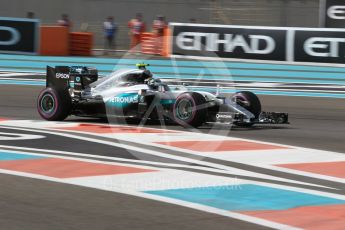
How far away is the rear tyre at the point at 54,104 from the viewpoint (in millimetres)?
11852

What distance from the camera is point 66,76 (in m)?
12.3

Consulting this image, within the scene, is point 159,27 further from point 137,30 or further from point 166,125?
point 166,125

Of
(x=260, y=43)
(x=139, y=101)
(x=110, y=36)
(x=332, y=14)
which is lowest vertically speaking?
(x=139, y=101)

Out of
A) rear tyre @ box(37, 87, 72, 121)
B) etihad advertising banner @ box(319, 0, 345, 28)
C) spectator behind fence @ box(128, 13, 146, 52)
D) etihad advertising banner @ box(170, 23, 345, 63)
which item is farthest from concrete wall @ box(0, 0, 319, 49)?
rear tyre @ box(37, 87, 72, 121)

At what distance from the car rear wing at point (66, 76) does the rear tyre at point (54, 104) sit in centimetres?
28

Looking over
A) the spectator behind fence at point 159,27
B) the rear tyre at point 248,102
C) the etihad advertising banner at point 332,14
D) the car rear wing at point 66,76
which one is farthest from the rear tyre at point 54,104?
the spectator behind fence at point 159,27

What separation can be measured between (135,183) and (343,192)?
1949 mm

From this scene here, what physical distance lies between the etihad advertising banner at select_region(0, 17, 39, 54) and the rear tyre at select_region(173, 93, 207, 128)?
16.2 meters

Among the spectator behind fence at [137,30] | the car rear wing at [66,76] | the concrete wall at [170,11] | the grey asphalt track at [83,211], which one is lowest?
the grey asphalt track at [83,211]

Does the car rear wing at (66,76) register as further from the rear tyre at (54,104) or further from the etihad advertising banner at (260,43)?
A: the etihad advertising banner at (260,43)

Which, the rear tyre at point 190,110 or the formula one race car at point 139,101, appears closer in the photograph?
the rear tyre at point 190,110

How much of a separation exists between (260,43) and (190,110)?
43.4 feet

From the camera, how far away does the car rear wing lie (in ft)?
40.1

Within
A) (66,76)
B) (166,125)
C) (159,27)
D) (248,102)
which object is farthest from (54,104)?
(159,27)
